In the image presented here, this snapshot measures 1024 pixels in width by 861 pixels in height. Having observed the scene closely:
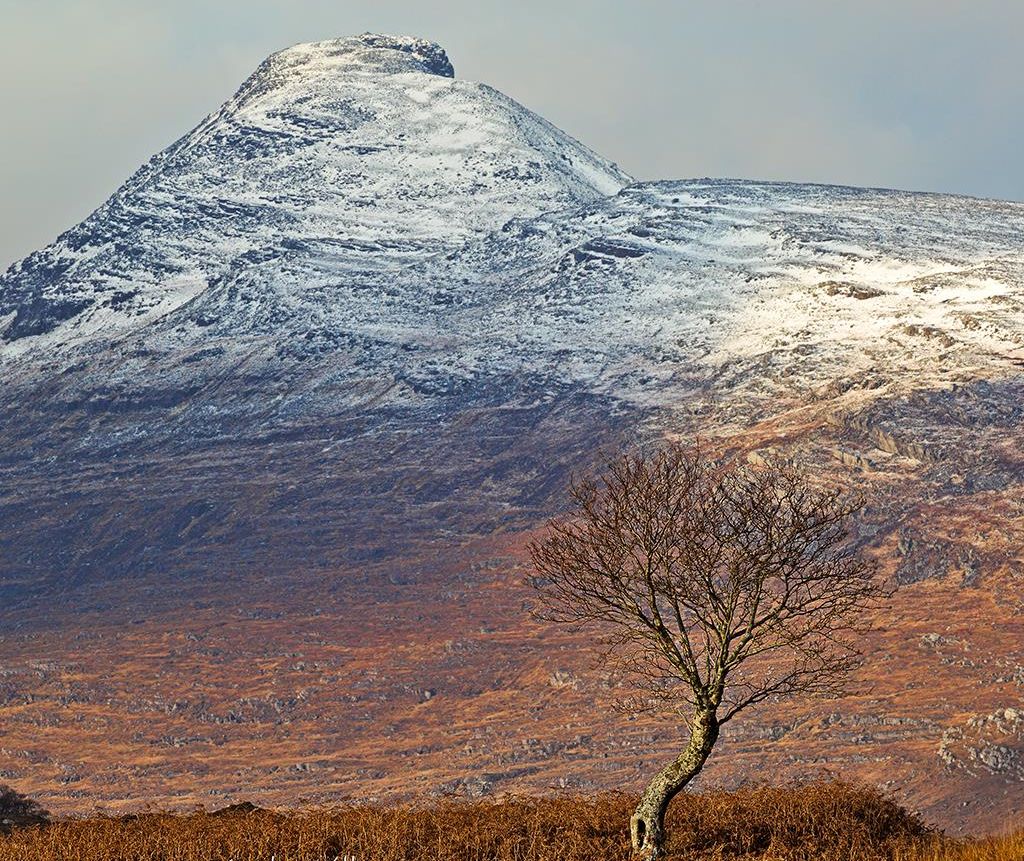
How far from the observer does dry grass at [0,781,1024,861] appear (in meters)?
27.8

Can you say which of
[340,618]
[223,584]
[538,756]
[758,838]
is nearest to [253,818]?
[758,838]

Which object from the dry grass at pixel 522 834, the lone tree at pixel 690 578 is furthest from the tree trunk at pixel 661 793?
the dry grass at pixel 522 834

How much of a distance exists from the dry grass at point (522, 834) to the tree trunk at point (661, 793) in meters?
0.70

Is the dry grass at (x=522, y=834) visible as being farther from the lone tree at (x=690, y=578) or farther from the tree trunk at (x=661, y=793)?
the lone tree at (x=690, y=578)

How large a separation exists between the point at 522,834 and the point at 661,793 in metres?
3.09

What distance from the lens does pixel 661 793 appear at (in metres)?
27.6

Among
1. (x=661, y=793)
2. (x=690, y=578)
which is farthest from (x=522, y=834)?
(x=690, y=578)

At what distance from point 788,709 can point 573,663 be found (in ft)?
87.8

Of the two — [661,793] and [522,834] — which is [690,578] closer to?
[661,793]

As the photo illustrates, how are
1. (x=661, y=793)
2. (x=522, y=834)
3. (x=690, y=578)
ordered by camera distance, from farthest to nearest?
(x=690, y=578)
(x=522, y=834)
(x=661, y=793)

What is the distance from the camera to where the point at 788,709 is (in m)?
141

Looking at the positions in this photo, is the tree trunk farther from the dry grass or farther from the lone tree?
the dry grass

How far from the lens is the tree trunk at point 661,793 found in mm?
27391

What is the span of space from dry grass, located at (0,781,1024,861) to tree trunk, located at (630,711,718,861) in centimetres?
70
